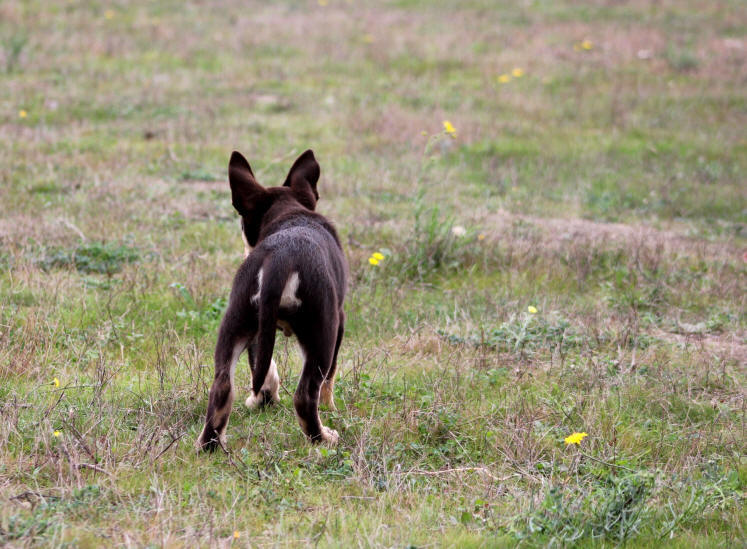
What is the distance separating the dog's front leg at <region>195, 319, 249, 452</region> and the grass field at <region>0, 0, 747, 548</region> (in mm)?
93

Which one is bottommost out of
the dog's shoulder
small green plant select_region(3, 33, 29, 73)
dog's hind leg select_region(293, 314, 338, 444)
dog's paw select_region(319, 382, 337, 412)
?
dog's paw select_region(319, 382, 337, 412)

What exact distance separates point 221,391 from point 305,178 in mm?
1714

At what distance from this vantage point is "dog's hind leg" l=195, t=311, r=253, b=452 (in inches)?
160

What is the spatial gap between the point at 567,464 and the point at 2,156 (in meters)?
8.23

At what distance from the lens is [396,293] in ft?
22.3

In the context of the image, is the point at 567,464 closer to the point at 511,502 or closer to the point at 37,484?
the point at 511,502

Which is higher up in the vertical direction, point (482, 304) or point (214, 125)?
point (214, 125)

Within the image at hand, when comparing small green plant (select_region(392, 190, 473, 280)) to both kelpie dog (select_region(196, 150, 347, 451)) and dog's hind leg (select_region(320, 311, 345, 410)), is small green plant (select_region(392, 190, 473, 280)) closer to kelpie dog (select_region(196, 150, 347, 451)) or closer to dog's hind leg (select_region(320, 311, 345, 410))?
dog's hind leg (select_region(320, 311, 345, 410))

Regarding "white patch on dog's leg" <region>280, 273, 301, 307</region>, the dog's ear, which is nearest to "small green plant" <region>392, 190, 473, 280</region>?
the dog's ear

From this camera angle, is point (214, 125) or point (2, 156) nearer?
point (2, 156)

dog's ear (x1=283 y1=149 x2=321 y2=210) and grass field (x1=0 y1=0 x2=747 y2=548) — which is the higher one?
dog's ear (x1=283 y1=149 x2=321 y2=210)

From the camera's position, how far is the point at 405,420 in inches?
185

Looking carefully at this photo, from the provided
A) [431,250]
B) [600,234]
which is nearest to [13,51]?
[431,250]

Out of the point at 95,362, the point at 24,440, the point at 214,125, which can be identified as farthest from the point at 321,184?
the point at 24,440
